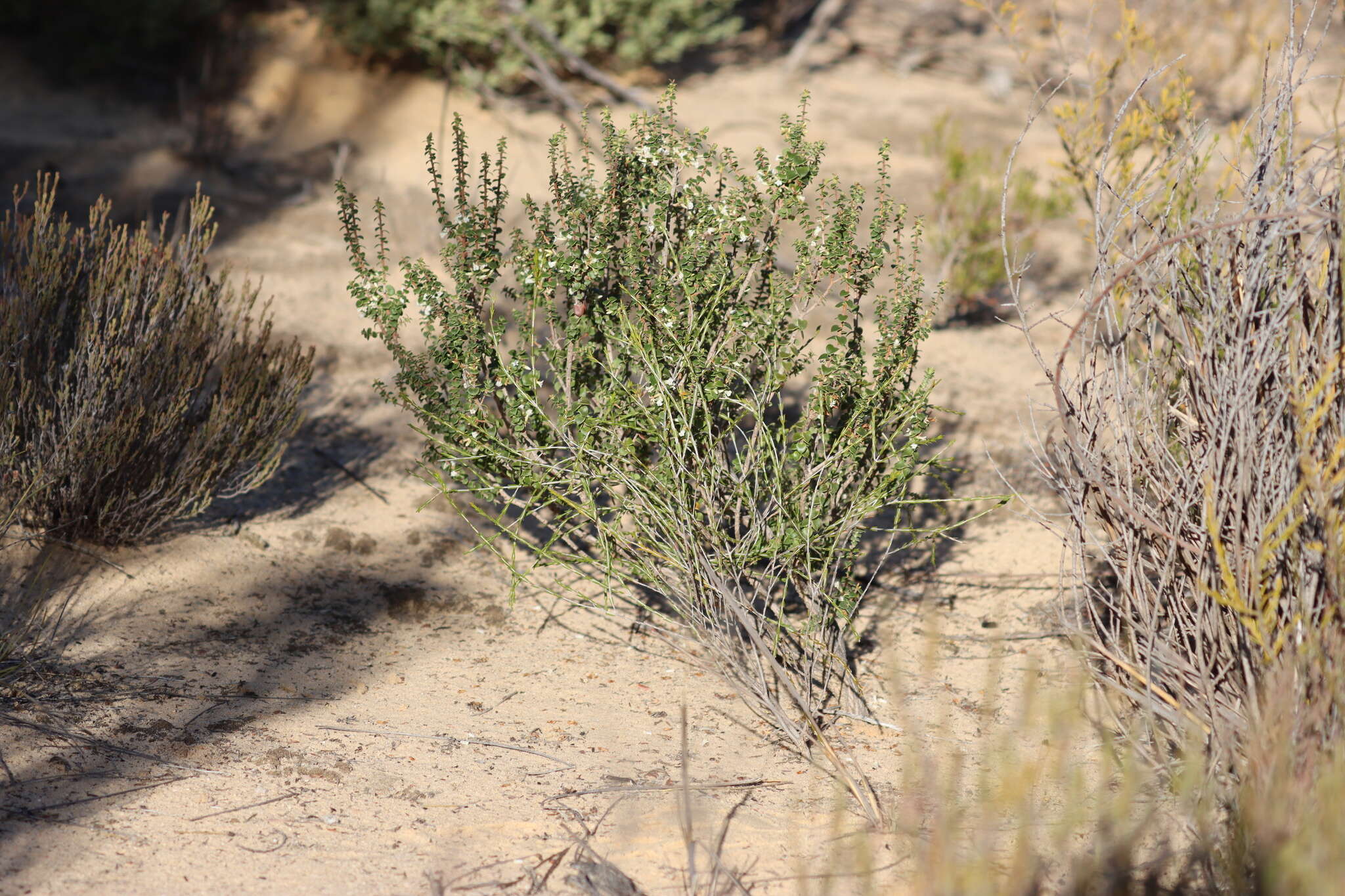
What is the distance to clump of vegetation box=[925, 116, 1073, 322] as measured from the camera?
252 inches

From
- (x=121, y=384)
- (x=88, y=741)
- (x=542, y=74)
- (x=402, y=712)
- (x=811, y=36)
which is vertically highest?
(x=811, y=36)

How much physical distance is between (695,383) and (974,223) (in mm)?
3940

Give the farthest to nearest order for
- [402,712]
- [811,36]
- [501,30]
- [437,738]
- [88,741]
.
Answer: [811,36], [501,30], [402,712], [437,738], [88,741]

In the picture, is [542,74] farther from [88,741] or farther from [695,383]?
[88,741]

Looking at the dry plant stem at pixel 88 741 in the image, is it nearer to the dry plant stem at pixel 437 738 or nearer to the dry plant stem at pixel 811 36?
the dry plant stem at pixel 437 738

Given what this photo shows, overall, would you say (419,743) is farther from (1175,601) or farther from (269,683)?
(1175,601)

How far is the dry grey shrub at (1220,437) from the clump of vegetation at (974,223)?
128 inches

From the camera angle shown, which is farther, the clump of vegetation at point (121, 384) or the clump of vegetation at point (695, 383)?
the clump of vegetation at point (121, 384)

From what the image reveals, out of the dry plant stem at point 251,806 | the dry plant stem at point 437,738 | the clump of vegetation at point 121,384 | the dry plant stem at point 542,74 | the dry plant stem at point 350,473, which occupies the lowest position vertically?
the dry plant stem at point 437,738

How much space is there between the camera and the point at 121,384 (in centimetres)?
366

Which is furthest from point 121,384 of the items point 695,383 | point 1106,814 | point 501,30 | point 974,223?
point 501,30

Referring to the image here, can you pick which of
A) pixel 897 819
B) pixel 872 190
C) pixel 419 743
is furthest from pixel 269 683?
pixel 872 190

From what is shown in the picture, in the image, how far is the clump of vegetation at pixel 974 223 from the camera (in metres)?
6.40

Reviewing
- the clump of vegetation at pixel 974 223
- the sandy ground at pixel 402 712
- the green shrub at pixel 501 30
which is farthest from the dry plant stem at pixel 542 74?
the sandy ground at pixel 402 712
